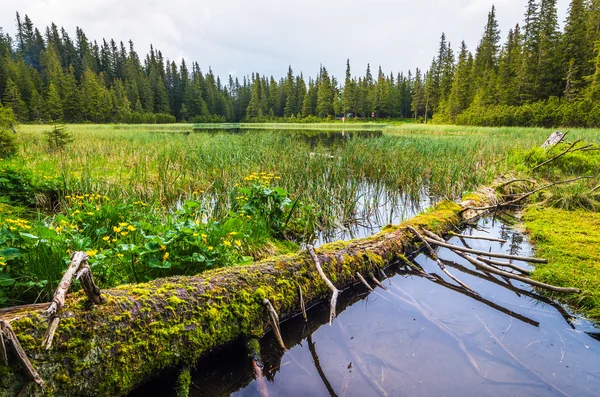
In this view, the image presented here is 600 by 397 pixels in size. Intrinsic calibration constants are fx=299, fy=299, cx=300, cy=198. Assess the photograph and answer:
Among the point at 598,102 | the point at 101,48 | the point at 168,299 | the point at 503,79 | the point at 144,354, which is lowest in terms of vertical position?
the point at 144,354

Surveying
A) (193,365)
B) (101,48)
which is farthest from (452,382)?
(101,48)

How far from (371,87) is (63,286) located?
7666 cm

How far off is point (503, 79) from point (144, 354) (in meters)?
46.6

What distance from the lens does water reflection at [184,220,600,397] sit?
201 cm

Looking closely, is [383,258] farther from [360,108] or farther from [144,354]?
[360,108]

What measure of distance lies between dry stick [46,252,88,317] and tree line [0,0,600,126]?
104ft

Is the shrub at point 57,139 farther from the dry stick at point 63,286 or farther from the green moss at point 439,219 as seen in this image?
the green moss at point 439,219

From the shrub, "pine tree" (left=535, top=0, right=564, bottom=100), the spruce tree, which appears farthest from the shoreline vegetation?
the spruce tree

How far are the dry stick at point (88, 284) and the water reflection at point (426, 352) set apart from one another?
2.94ft

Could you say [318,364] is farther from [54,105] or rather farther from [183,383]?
[54,105]

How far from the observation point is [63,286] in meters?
1.37

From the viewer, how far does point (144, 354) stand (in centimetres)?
178

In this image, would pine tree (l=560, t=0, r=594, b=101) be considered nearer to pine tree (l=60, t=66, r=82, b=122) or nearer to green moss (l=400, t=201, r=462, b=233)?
green moss (l=400, t=201, r=462, b=233)

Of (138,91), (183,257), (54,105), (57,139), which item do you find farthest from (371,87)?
(183,257)
